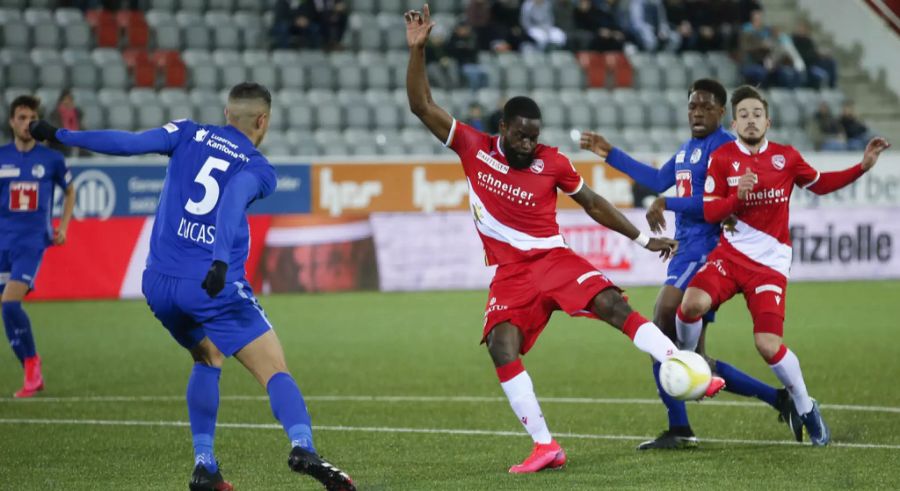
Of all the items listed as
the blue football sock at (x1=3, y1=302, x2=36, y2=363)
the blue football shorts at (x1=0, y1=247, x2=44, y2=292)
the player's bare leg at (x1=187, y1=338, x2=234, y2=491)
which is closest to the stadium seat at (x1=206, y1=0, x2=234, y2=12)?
the blue football shorts at (x1=0, y1=247, x2=44, y2=292)

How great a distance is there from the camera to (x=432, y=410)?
10.3 m

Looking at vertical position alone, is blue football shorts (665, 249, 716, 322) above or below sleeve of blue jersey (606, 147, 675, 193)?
below

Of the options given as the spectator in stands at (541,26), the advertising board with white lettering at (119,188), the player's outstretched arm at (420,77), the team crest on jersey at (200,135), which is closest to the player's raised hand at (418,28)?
the player's outstretched arm at (420,77)

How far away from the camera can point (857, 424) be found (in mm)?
9266

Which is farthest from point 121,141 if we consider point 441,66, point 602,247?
point 441,66

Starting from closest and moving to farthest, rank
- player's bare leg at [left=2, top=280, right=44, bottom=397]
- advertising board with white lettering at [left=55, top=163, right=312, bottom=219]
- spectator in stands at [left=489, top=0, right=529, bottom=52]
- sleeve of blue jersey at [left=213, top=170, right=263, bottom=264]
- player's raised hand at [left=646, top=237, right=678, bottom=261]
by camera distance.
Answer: sleeve of blue jersey at [left=213, top=170, right=263, bottom=264], player's raised hand at [left=646, top=237, right=678, bottom=261], player's bare leg at [left=2, top=280, right=44, bottom=397], advertising board with white lettering at [left=55, top=163, right=312, bottom=219], spectator in stands at [left=489, top=0, right=529, bottom=52]

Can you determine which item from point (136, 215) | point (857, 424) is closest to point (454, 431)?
point (857, 424)

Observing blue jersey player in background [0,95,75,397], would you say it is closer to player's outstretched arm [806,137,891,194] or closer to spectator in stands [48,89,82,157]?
player's outstretched arm [806,137,891,194]

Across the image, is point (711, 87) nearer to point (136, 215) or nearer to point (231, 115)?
point (231, 115)

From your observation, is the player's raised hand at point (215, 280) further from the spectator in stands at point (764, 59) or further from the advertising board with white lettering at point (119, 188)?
the spectator in stands at point (764, 59)

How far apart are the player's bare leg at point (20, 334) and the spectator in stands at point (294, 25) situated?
1411 centimetres

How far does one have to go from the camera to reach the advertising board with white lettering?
21.1m

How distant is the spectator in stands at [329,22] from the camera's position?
2518 cm

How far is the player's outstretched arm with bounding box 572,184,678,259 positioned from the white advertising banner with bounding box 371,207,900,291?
1317 centimetres
